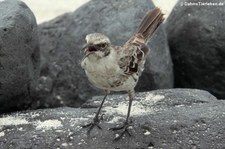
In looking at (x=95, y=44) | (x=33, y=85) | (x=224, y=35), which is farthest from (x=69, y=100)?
(x=95, y=44)

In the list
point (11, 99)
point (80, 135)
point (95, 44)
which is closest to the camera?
point (95, 44)

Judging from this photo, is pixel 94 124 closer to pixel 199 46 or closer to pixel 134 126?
pixel 134 126

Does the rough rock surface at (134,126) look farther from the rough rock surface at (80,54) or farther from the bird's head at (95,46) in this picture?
the rough rock surface at (80,54)

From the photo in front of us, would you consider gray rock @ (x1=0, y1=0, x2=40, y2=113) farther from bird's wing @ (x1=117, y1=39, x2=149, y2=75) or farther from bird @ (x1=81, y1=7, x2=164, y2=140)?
bird's wing @ (x1=117, y1=39, x2=149, y2=75)

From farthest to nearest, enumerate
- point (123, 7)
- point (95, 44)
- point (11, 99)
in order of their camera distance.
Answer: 1. point (123, 7)
2. point (11, 99)
3. point (95, 44)

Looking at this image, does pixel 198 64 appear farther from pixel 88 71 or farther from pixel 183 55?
pixel 88 71
